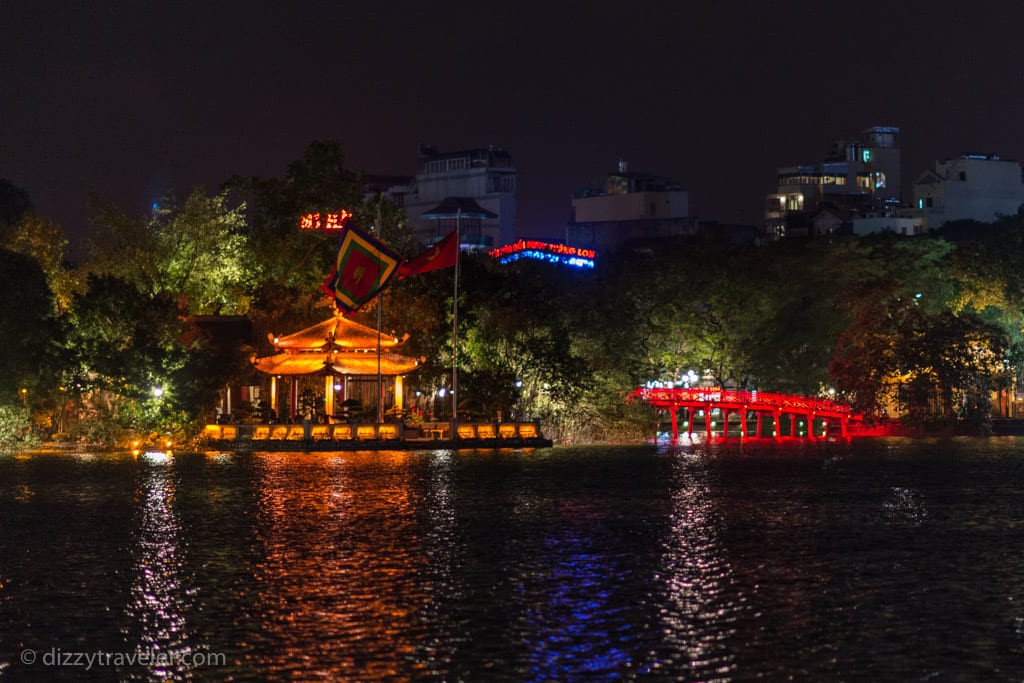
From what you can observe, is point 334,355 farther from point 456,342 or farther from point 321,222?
point 321,222

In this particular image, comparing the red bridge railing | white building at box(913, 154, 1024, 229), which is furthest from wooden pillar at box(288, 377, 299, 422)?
white building at box(913, 154, 1024, 229)

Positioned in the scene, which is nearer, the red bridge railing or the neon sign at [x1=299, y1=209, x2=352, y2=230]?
the red bridge railing

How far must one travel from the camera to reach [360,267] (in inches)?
2413

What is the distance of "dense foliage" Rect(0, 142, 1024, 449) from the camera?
61219 mm

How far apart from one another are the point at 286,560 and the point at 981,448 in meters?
45.2

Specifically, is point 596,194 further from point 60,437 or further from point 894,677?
point 894,677

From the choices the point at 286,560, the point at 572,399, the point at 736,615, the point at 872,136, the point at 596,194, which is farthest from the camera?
the point at 872,136

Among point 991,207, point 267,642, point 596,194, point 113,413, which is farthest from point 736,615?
point 596,194

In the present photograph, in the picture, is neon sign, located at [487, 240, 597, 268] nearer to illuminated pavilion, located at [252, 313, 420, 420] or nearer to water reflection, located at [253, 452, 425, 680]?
illuminated pavilion, located at [252, 313, 420, 420]

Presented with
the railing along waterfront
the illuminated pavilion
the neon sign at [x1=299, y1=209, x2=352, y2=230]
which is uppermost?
the neon sign at [x1=299, y1=209, x2=352, y2=230]

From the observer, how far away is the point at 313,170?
8006 centimetres

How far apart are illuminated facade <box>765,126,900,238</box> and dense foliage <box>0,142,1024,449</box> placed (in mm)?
82929

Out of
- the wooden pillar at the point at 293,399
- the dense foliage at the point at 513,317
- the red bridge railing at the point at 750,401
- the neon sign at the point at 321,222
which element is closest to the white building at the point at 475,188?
the dense foliage at the point at 513,317

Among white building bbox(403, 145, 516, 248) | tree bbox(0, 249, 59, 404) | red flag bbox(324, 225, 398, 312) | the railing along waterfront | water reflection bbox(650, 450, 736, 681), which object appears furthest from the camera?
white building bbox(403, 145, 516, 248)
